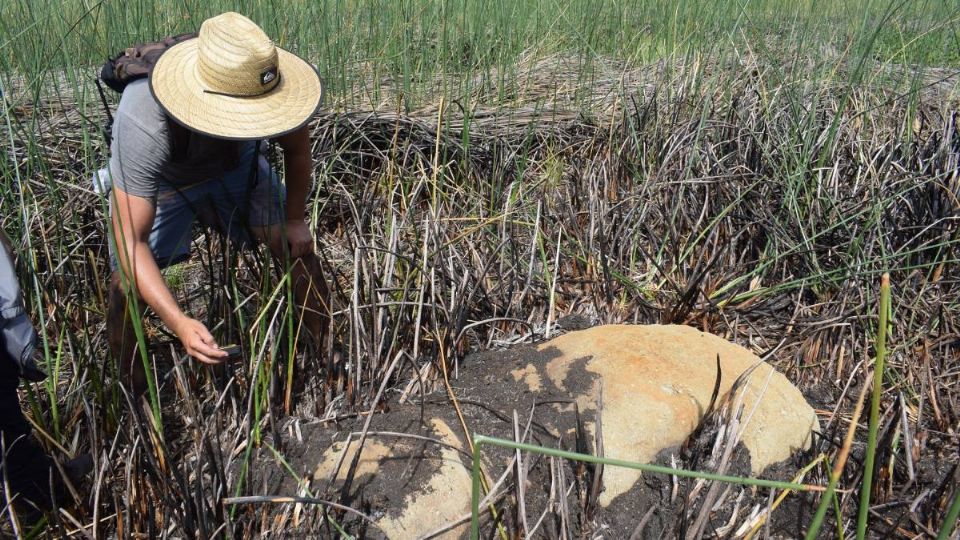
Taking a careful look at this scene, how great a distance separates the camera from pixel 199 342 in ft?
4.62

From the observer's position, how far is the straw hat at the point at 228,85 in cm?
147

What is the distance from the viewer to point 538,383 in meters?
1.67

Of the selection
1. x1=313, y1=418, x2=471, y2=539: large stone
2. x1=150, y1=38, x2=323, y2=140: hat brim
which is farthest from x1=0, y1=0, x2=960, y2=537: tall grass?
x1=150, y1=38, x2=323, y2=140: hat brim

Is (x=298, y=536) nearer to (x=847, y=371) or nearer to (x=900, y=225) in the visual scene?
(x=847, y=371)

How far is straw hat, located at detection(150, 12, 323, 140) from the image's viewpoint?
1472mm

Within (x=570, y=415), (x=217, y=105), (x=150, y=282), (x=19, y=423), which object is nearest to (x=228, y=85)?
(x=217, y=105)

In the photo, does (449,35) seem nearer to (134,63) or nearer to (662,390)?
→ (134,63)

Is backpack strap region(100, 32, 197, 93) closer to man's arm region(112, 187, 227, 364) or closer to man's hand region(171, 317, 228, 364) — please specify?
man's arm region(112, 187, 227, 364)

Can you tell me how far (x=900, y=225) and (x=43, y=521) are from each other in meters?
2.61

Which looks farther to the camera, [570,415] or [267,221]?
[267,221]

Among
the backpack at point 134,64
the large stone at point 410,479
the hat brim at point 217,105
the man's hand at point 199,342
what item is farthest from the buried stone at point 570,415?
the backpack at point 134,64

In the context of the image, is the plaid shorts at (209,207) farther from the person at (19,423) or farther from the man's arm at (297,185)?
the person at (19,423)

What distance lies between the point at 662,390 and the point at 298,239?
105cm

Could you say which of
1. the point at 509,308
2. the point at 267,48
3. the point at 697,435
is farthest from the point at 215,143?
the point at 697,435
